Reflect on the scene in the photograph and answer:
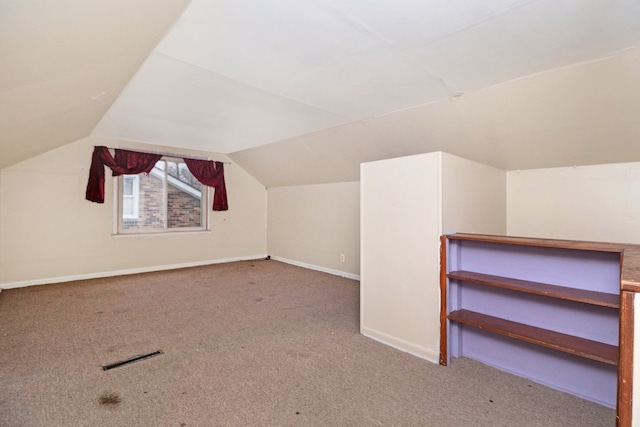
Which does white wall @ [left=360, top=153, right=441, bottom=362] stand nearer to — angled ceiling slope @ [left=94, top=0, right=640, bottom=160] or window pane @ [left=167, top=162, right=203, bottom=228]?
Answer: angled ceiling slope @ [left=94, top=0, right=640, bottom=160]

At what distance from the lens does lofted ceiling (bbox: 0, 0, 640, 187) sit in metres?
1.69

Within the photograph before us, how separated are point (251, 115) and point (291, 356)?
104 inches

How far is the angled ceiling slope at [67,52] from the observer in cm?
133

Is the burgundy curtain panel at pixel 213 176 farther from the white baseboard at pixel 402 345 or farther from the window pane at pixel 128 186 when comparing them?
the white baseboard at pixel 402 345

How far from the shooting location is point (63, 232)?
4.71m

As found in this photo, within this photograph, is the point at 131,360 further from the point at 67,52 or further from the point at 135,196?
the point at 135,196

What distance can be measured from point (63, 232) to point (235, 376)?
13.8 ft

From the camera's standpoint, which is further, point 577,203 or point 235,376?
point 577,203

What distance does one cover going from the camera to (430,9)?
171 centimetres

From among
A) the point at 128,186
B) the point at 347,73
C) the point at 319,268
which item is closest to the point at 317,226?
the point at 319,268

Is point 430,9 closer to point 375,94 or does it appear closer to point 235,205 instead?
point 375,94

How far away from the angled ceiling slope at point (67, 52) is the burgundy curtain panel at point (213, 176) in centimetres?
273

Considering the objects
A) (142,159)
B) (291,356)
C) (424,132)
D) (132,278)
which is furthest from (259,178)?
(291,356)

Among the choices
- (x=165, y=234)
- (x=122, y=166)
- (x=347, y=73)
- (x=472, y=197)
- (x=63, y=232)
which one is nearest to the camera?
(x=347, y=73)
